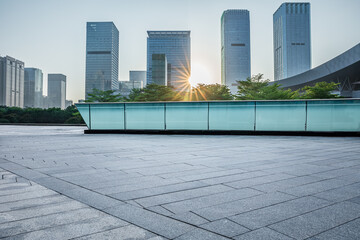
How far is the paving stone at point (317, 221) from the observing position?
→ 6.91ft

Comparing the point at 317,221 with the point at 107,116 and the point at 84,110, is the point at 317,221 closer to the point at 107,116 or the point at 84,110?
the point at 107,116

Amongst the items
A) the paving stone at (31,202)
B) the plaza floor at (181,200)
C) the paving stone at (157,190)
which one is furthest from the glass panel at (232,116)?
the paving stone at (31,202)

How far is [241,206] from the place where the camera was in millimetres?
2662

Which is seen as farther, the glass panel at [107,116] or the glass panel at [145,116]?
the glass panel at [107,116]

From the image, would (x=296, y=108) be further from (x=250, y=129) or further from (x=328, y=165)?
(x=328, y=165)

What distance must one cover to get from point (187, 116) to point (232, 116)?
2016mm

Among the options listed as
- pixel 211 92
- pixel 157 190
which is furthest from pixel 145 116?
pixel 211 92

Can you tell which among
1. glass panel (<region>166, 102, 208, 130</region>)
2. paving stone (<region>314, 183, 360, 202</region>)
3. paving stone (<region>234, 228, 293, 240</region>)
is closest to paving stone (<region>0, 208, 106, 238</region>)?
paving stone (<region>234, 228, 293, 240</region>)

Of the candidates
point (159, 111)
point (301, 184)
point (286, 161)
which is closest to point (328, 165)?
point (286, 161)

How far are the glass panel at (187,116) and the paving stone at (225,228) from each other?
10069 millimetres

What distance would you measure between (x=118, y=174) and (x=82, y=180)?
1.85ft

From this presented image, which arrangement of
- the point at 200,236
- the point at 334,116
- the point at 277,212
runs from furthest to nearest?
the point at 334,116 < the point at 277,212 < the point at 200,236

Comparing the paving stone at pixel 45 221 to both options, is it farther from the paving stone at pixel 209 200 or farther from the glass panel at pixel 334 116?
the glass panel at pixel 334 116

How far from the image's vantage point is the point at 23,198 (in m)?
2.97
